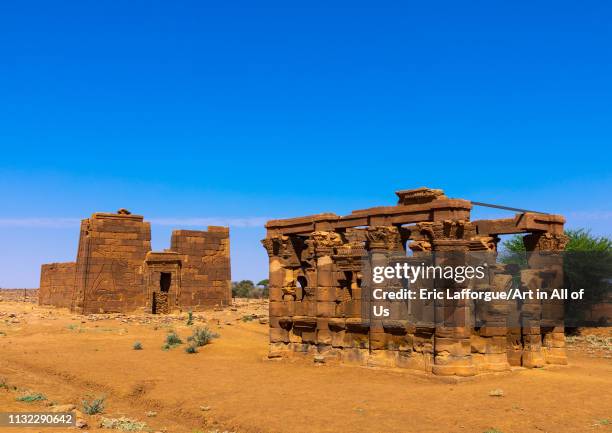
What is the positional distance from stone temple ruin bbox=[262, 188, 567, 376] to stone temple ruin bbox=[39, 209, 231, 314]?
14476 millimetres

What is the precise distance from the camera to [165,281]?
36.1 metres

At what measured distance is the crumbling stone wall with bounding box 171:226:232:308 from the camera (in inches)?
1383

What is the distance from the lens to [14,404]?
13.4 m

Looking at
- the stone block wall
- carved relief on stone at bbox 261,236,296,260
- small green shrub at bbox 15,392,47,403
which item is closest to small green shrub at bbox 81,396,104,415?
small green shrub at bbox 15,392,47,403

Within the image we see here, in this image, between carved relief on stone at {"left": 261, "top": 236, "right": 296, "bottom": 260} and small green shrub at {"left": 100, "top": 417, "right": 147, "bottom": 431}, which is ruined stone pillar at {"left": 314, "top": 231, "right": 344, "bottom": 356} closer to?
carved relief on stone at {"left": 261, "top": 236, "right": 296, "bottom": 260}

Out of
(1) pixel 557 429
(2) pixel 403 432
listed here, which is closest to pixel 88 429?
(2) pixel 403 432

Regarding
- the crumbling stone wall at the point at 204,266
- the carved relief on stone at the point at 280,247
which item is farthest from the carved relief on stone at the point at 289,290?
the crumbling stone wall at the point at 204,266

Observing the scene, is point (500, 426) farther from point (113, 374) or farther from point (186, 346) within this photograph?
point (186, 346)

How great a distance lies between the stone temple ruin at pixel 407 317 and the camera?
16266 mm

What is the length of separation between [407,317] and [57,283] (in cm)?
2808

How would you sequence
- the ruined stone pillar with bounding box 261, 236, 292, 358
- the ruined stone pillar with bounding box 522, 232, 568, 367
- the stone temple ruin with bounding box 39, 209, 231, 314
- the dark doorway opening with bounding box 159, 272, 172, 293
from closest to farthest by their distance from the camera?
the ruined stone pillar with bounding box 522, 232, 568, 367, the ruined stone pillar with bounding box 261, 236, 292, 358, the stone temple ruin with bounding box 39, 209, 231, 314, the dark doorway opening with bounding box 159, 272, 172, 293

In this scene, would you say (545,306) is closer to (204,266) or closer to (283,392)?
(283,392)

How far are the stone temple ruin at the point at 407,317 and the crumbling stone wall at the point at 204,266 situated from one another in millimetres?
A: 14532

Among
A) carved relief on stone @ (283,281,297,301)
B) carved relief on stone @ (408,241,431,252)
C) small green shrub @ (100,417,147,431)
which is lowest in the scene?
small green shrub @ (100,417,147,431)
